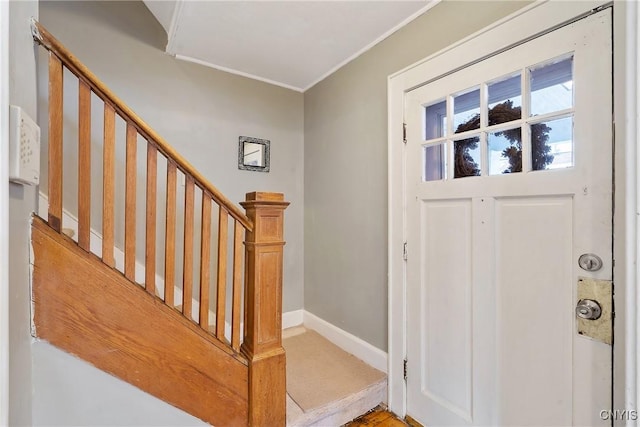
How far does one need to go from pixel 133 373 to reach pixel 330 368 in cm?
123

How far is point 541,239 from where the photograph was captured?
119cm

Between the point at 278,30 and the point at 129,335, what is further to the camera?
the point at 278,30

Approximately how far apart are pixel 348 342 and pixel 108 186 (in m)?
1.83

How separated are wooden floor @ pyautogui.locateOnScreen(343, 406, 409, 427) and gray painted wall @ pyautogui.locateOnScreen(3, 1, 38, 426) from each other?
4.90ft

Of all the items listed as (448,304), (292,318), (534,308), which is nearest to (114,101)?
(448,304)

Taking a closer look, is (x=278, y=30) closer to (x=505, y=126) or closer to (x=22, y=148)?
(x=505, y=126)

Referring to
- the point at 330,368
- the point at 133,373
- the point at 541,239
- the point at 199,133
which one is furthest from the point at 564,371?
the point at 199,133

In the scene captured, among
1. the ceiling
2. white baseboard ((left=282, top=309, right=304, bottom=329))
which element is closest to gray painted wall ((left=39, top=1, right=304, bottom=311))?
white baseboard ((left=282, top=309, right=304, bottom=329))

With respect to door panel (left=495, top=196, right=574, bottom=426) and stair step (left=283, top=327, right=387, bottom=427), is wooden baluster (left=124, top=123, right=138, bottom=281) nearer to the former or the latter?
stair step (left=283, top=327, right=387, bottom=427)

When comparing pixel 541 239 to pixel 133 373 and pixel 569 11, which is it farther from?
pixel 133 373

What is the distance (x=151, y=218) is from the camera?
1.18 metres

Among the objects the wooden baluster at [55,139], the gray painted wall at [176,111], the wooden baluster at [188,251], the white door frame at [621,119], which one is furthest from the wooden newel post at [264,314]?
the white door frame at [621,119]

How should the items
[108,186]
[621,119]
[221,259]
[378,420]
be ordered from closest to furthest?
[621,119] < [108,186] < [221,259] < [378,420]

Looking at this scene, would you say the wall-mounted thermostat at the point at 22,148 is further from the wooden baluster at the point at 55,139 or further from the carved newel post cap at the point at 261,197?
the carved newel post cap at the point at 261,197
